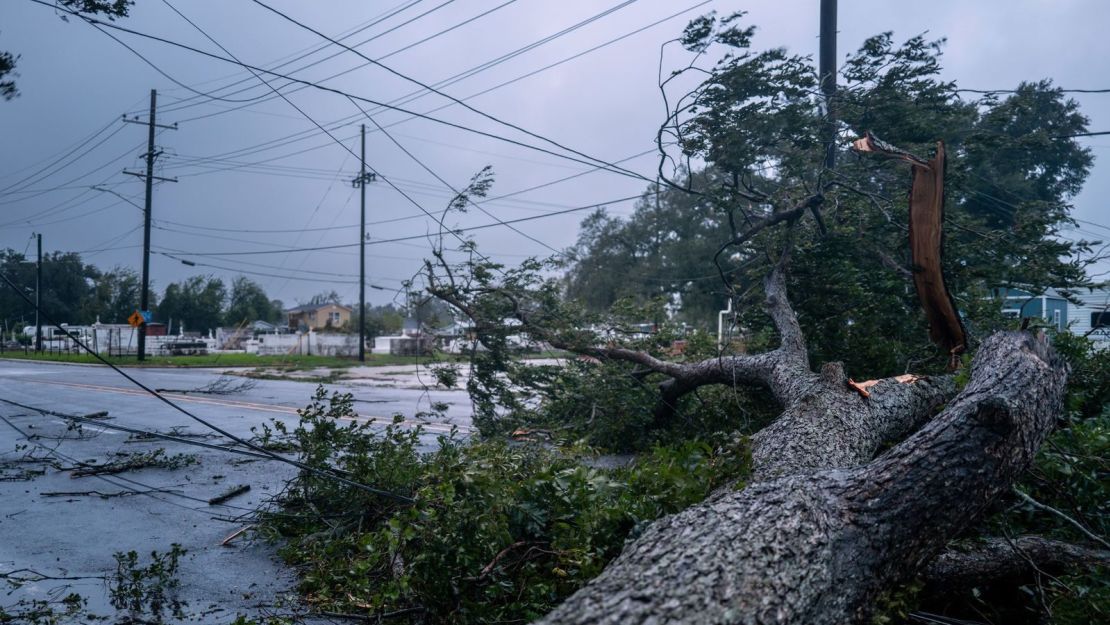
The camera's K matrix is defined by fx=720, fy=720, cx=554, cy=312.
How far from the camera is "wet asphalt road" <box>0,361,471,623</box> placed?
4188mm

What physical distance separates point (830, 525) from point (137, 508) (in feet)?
19.0

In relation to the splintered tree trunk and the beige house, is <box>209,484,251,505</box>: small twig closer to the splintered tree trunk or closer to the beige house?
the splintered tree trunk

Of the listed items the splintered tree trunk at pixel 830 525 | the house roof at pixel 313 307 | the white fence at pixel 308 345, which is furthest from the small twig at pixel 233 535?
the house roof at pixel 313 307

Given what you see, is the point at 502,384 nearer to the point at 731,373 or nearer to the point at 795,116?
the point at 731,373

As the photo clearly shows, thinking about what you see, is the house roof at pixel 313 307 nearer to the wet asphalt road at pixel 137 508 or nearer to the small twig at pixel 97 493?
the wet asphalt road at pixel 137 508

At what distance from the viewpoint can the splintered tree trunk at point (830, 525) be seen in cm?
215

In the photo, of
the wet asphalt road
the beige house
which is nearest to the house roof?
the beige house

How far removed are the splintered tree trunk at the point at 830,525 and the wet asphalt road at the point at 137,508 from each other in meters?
2.47

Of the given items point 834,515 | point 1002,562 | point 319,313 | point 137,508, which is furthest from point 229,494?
point 319,313

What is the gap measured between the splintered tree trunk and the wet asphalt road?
97.4 inches

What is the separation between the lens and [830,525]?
2584 millimetres

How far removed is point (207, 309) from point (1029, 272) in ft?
163

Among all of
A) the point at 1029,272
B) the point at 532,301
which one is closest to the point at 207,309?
the point at 532,301

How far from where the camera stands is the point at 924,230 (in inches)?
223
